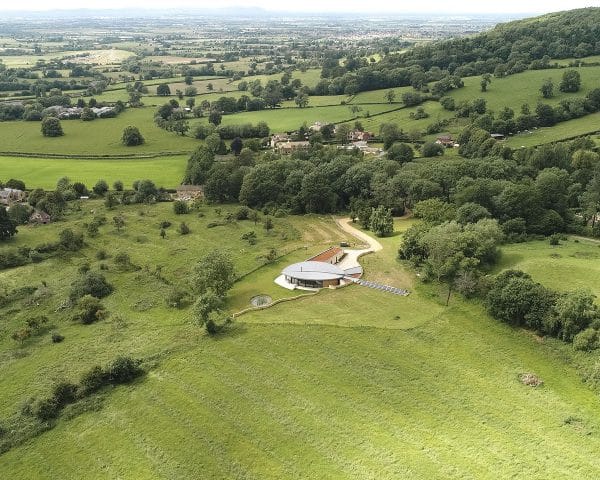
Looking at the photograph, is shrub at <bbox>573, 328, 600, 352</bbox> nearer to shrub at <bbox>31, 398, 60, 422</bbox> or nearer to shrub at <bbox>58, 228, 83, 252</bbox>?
shrub at <bbox>31, 398, 60, 422</bbox>

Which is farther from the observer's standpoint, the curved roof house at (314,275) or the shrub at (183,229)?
the shrub at (183,229)

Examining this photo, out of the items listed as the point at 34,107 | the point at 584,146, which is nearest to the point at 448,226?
the point at 584,146

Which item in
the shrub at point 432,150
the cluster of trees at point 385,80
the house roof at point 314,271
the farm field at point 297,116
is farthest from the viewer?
the cluster of trees at point 385,80

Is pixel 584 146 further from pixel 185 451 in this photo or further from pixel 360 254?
pixel 185 451

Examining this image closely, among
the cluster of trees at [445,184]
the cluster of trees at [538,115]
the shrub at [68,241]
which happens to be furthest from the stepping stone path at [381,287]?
the cluster of trees at [538,115]

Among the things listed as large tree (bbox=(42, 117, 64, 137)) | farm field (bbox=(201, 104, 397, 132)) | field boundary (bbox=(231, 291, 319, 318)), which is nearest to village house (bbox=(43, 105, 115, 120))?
large tree (bbox=(42, 117, 64, 137))

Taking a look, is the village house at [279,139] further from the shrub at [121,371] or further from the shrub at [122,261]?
the shrub at [121,371]

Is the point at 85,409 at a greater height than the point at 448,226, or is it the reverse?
the point at 448,226
